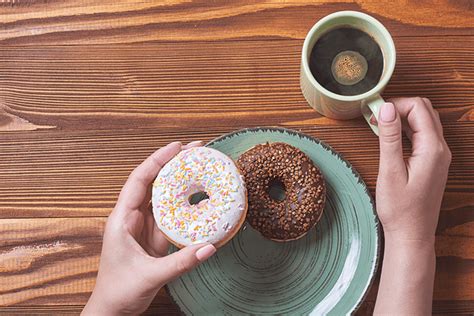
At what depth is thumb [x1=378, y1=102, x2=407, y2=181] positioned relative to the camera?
3.30 ft

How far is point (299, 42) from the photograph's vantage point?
3.97ft

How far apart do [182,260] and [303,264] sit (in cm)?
27

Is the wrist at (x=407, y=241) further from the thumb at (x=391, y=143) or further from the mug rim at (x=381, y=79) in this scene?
the mug rim at (x=381, y=79)

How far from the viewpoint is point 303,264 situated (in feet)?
3.64

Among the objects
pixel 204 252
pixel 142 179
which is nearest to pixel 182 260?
pixel 204 252

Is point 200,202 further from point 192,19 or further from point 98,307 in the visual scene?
point 192,19

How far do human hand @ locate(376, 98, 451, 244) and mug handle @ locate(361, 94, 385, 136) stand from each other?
2 centimetres

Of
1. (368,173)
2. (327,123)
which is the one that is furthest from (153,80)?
(368,173)

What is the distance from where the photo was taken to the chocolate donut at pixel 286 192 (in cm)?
107

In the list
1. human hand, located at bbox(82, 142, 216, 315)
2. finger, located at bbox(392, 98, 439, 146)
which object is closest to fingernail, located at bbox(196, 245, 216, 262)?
human hand, located at bbox(82, 142, 216, 315)

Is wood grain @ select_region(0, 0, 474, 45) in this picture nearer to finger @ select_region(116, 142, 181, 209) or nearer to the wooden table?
the wooden table

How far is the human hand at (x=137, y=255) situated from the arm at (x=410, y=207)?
34 centimetres

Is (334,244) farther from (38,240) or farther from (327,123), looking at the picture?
(38,240)

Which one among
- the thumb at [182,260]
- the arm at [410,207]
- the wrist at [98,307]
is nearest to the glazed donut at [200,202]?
the thumb at [182,260]
